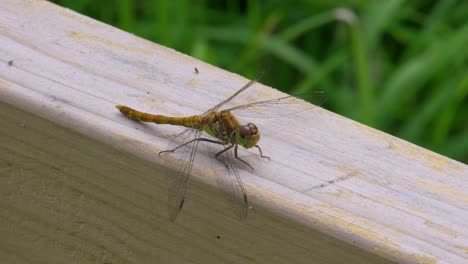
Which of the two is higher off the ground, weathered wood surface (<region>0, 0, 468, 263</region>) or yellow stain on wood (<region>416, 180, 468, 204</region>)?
yellow stain on wood (<region>416, 180, 468, 204</region>)

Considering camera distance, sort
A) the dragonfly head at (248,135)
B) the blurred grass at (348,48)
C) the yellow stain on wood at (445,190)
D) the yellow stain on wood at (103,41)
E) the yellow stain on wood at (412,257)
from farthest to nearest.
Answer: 1. the blurred grass at (348,48)
2. the yellow stain on wood at (103,41)
3. the dragonfly head at (248,135)
4. the yellow stain on wood at (445,190)
5. the yellow stain on wood at (412,257)

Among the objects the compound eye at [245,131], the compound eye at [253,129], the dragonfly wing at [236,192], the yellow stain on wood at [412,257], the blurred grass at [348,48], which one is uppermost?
the yellow stain on wood at [412,257]

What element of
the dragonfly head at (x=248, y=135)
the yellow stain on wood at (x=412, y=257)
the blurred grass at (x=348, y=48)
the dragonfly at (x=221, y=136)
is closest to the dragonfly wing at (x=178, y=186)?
the dragonfly at (x=221, y=136)

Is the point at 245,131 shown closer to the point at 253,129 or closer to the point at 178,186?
the point at 253,129

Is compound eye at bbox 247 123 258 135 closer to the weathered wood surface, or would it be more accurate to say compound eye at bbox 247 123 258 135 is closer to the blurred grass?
the weathered wood surface

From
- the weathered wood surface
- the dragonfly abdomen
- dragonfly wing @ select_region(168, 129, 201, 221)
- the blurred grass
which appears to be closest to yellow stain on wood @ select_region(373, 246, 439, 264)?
the weathered wood surface

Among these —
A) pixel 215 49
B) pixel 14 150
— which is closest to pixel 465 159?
pixel 215 49

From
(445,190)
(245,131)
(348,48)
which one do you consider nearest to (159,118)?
(245,131)

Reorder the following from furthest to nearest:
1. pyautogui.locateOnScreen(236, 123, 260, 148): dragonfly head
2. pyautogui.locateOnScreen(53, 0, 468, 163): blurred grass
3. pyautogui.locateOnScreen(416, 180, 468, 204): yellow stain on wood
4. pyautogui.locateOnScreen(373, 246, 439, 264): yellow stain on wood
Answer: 1. pyautogui.locateOnScreen(53, 0, 468, 163): blurred grass
2. pyautogui.locateOnScreen(236, 123, 260, 148): dragonfly head
3. pyautogui.locateOnScreen(416, 180, 468, 204): yellow stain on wood
4. pyautogui.locateOnScreen(373, 246, 439, 264): yellow stain on wood

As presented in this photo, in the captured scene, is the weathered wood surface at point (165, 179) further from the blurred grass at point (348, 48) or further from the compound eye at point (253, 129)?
the blurred grass at point (348, 48)
